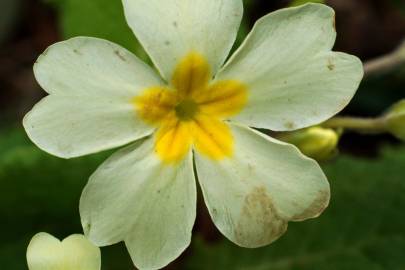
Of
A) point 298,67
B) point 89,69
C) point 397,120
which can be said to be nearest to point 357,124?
point 397,120

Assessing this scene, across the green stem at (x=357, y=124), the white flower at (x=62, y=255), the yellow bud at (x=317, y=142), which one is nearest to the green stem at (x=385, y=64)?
the green stem at (x=357, y=124)

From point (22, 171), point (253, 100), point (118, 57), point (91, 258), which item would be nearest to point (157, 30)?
point (118, 57)

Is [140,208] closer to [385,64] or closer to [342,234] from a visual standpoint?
[385,64]

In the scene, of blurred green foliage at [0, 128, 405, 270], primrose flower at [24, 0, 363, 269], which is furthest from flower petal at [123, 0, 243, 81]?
blurred green foliage at [0, 128, 405, 270]

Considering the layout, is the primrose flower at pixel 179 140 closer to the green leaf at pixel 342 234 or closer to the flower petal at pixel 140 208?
the flower petal at pixel 140 208

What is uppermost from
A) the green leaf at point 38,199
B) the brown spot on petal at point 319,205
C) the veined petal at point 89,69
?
the veined petal at point 89,69

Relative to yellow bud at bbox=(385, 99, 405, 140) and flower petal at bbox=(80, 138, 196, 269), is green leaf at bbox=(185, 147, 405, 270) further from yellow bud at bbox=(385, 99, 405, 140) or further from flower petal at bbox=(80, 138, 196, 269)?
flower petal at bbox=(80, 138, 196, 269)

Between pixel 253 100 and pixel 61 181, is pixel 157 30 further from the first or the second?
pixel 61 181
